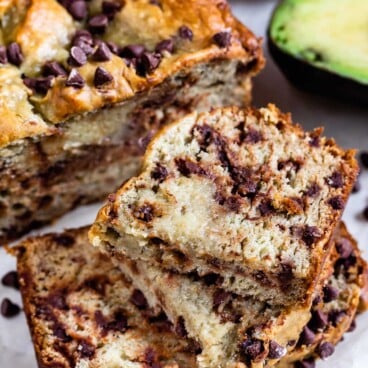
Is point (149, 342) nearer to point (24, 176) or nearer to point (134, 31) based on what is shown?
point (24, 176)

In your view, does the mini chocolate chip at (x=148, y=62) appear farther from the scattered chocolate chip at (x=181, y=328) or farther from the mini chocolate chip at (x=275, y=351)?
the mini chocolate chip at (x=275, y=351)

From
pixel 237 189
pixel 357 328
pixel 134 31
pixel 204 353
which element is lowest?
pixel 357 328

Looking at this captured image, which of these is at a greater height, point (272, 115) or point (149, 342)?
point (272, 115)

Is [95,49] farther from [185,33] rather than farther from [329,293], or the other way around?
[329,293]

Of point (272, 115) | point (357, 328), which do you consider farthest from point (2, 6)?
point (357, 328)

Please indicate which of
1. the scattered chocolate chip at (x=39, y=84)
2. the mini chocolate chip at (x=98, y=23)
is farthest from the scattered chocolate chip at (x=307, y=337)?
the mini chocolate chip at (x=98, y=23)

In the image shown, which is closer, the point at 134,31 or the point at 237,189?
the point at 237,189

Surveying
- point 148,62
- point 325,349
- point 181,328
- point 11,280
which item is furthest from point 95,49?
point 325,349
